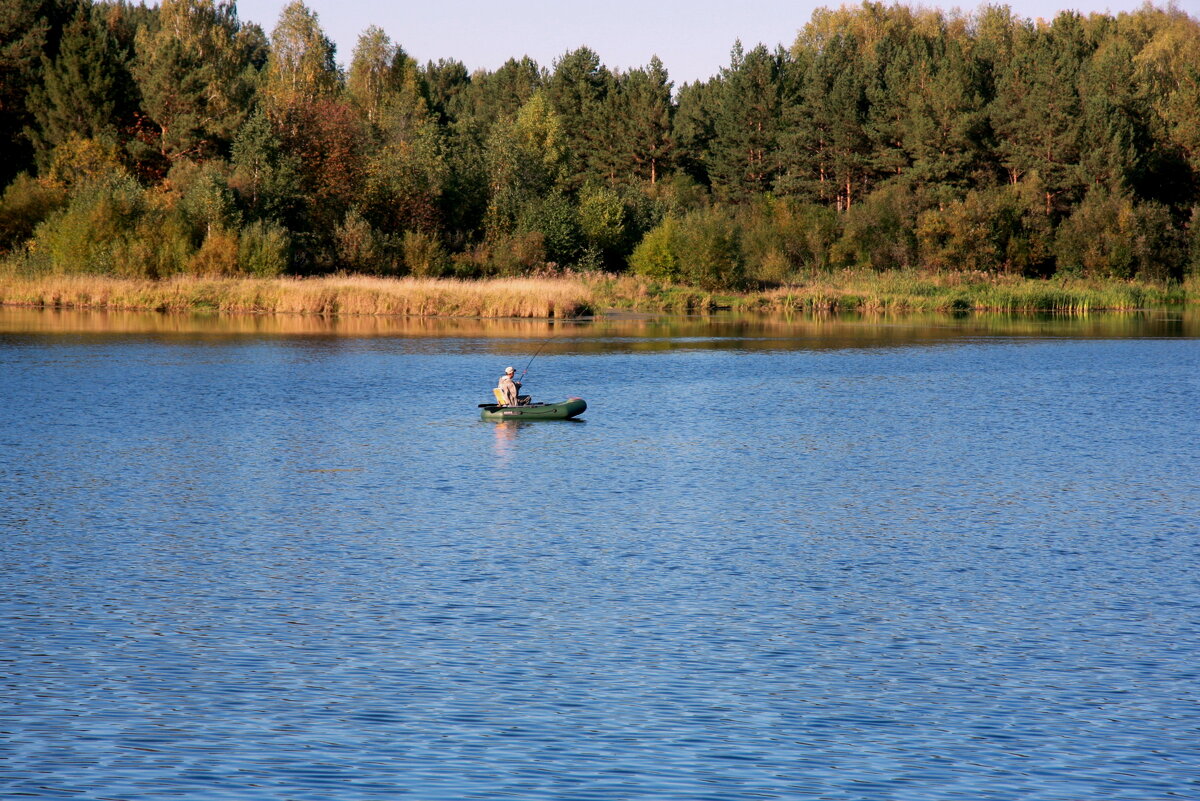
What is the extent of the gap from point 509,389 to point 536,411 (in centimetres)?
85

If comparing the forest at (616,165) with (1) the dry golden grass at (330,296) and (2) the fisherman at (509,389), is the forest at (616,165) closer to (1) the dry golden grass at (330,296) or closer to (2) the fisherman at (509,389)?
(1) the dry golden grass at (330,296)

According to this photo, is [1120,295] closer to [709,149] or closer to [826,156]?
[826,156]

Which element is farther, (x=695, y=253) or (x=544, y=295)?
(x=695, y=253)

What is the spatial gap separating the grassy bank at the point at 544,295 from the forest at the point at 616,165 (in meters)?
1.91

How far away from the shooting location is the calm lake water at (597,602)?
10734mm

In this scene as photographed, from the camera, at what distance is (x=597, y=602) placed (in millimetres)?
15586

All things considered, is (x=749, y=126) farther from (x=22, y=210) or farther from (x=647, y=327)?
(x=22, y=210)

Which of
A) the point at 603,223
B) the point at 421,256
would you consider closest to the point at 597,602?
the point at 421,256

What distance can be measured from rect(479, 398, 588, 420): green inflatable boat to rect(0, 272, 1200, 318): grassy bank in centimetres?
3960

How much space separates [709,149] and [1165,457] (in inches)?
3521

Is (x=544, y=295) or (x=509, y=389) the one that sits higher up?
(x=544, y=295)

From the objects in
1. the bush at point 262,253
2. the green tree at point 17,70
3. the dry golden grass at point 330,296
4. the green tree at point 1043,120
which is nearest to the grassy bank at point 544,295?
the dry golden grass at point 330,296

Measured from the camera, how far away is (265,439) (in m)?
29.5

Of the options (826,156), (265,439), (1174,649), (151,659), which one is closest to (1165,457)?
(1174,649)
